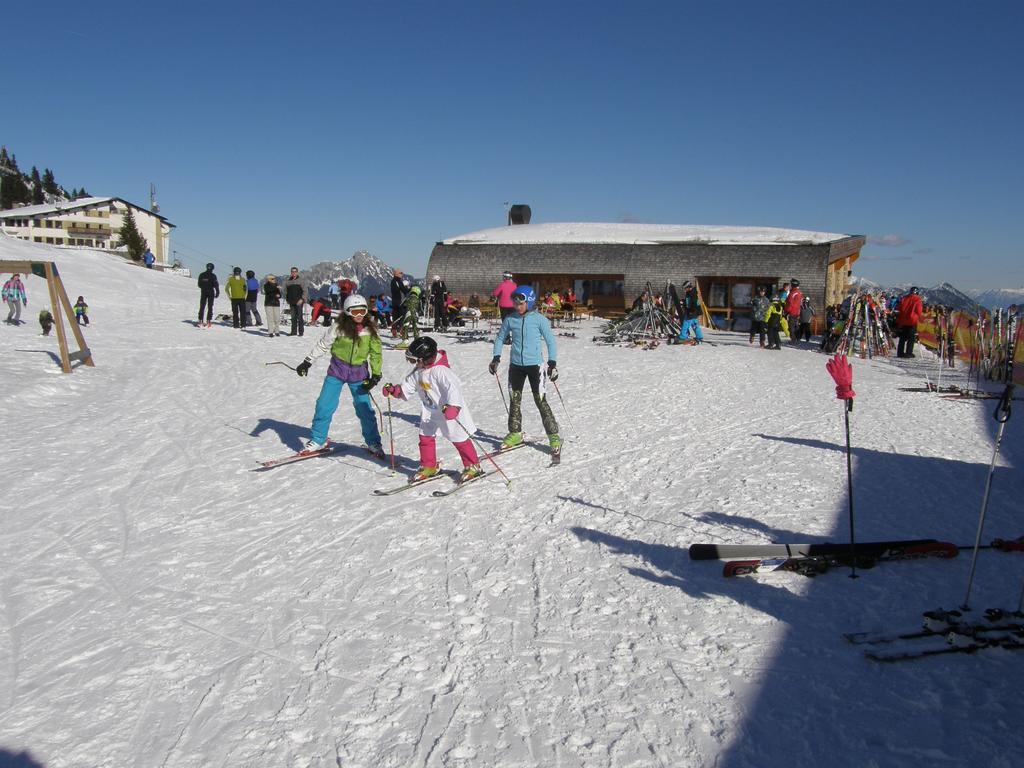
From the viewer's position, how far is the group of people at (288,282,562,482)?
6395 millimetres

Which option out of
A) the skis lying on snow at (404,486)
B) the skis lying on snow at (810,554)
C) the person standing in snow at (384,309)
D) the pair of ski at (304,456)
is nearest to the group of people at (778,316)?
the person standing in snow at (384,309)

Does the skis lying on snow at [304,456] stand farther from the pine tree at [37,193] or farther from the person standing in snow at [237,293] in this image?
the pine tree at [37,193]

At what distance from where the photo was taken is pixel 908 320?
1672 cm

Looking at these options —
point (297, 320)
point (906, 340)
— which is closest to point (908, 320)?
point (906, 340)

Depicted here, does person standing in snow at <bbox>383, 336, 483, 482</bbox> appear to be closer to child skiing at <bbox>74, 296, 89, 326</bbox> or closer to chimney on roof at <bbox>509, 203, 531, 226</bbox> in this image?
child skiing at <bbox>74, 296, 89, 326</bbox>

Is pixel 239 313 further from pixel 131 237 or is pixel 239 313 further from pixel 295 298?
pixel 131 237

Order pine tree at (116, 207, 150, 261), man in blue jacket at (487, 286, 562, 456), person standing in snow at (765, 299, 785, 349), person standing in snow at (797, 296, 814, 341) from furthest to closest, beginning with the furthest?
pine tree at (116, 207, 150, 261)
person standing in snow at (797, 296, 814, 341)
person standing in snow at (765, 299, 785, 349)
man in blue jacket at (487, 286, 562, 456)

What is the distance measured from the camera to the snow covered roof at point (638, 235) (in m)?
26.5

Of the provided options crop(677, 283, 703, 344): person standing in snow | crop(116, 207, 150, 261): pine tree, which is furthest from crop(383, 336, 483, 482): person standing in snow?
crop(116, 207, 150, 261): pine tree

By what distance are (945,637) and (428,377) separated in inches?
170

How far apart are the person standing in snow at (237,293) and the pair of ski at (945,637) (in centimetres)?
1771

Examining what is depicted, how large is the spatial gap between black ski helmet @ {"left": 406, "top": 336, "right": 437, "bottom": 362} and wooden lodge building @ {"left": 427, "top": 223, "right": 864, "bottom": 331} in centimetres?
2077

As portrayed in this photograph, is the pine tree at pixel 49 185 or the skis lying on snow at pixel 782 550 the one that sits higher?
the pine tree at pixel 49 185

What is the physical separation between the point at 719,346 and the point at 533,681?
1567 centimetres
